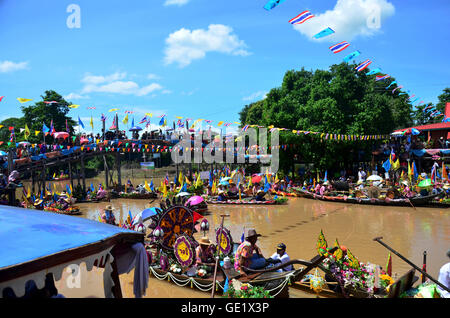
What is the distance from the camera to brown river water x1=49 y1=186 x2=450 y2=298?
886cm

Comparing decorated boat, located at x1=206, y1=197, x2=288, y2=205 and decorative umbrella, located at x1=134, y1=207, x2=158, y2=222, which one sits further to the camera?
decorated boat, located at x1=206, y1=197, x2=288, y2=205

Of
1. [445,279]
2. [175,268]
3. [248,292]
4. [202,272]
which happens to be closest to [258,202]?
[175,268]

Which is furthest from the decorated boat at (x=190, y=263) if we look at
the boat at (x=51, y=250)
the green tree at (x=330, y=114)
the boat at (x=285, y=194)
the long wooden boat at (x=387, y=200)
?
the green tree at (x=330, y=114)

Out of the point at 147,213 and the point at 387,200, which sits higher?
the point at 147,213

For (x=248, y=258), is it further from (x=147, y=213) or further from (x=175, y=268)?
(x=147, y=213)

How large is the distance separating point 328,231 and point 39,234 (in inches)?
495

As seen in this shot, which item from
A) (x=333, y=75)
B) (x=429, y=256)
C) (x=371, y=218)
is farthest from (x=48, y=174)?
(x=429, y=256)

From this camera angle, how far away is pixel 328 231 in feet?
47.9

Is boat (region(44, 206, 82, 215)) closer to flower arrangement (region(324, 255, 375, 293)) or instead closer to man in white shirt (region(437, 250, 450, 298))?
flower arrangement (region(324, 255, 375, 293))

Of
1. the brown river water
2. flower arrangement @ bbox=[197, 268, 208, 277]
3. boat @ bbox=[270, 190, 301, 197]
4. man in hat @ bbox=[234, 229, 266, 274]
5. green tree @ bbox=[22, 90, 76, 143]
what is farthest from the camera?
green tree @ bbox=[22, 90, 76, 143]

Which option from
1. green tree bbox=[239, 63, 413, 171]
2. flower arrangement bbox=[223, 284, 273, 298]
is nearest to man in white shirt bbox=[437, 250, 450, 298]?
flower arrangement bbox=[223, 284, 273, 298]

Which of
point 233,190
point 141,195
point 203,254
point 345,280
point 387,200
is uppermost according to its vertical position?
point 203,254
